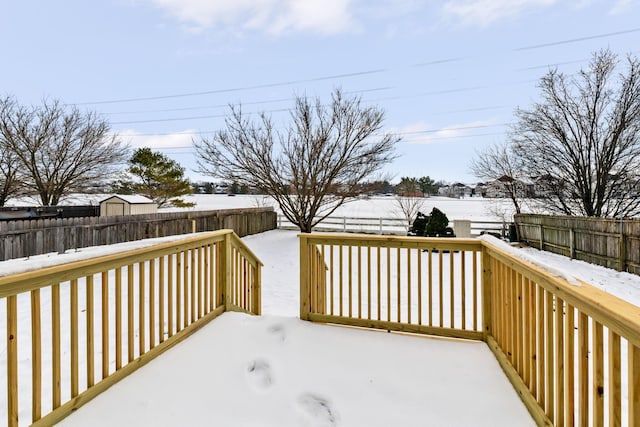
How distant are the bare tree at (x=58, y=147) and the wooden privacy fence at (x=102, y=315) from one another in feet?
36.9

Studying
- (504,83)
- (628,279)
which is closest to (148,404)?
(628,279)

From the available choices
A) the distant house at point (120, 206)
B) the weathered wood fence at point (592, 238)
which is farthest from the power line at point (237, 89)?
the weathered wood fence at point (592, 238)

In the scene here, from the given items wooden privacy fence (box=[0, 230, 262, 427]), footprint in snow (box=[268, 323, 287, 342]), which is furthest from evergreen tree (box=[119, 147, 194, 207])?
footprint in snow (box=[268, 323, 287, 342])

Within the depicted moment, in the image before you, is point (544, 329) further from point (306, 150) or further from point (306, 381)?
point (306, 150)

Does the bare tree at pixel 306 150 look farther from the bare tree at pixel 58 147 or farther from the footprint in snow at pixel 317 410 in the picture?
the footprint in snow at pixel 317 410

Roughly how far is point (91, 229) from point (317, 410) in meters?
8.30

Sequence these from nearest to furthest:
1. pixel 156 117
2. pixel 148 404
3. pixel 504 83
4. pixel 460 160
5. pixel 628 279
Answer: pixel 148 404, pixel 628 279, pixel 504 83, pixel 460 160, pixel 156 117

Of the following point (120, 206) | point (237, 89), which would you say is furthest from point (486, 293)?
point (237, 89)

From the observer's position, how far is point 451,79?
17.0 m

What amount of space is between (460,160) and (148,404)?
16758 mm

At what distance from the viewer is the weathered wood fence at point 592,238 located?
7504mm

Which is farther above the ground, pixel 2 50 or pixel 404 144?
pixel 2 50

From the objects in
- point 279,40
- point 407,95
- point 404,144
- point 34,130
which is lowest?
point 404,144

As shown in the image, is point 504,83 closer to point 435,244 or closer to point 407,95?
point 407,95
